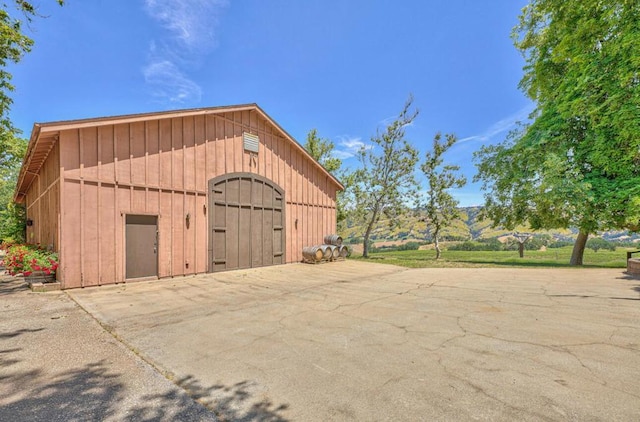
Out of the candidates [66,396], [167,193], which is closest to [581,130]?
[167,193]

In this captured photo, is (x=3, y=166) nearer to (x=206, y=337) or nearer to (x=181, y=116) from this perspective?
(x=181, y=116)

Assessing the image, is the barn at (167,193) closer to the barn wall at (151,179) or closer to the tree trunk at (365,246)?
the barn wall at (151,179)

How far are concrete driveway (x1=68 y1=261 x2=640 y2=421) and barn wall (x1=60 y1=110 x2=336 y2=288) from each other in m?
1.43

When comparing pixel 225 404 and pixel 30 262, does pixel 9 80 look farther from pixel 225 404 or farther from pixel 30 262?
pixel 225 404

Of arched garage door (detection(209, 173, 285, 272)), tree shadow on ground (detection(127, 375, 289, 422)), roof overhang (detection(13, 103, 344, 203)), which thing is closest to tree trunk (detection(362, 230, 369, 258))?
arched garage door (detection(209, 173, 285, 272))

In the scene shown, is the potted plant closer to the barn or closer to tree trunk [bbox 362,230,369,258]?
the barn

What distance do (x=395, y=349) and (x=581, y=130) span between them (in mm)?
16725

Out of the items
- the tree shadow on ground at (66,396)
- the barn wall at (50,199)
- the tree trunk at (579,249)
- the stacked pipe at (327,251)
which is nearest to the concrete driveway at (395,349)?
the tree shadow on ground at (66,396)

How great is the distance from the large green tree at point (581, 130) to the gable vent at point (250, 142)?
13347 mm

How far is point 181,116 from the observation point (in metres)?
9.66

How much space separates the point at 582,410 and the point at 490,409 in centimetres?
75

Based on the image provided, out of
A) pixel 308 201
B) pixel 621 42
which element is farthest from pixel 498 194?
pixel 308 201

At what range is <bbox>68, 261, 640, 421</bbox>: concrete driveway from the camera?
2.38 m

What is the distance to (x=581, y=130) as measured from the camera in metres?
13.4
